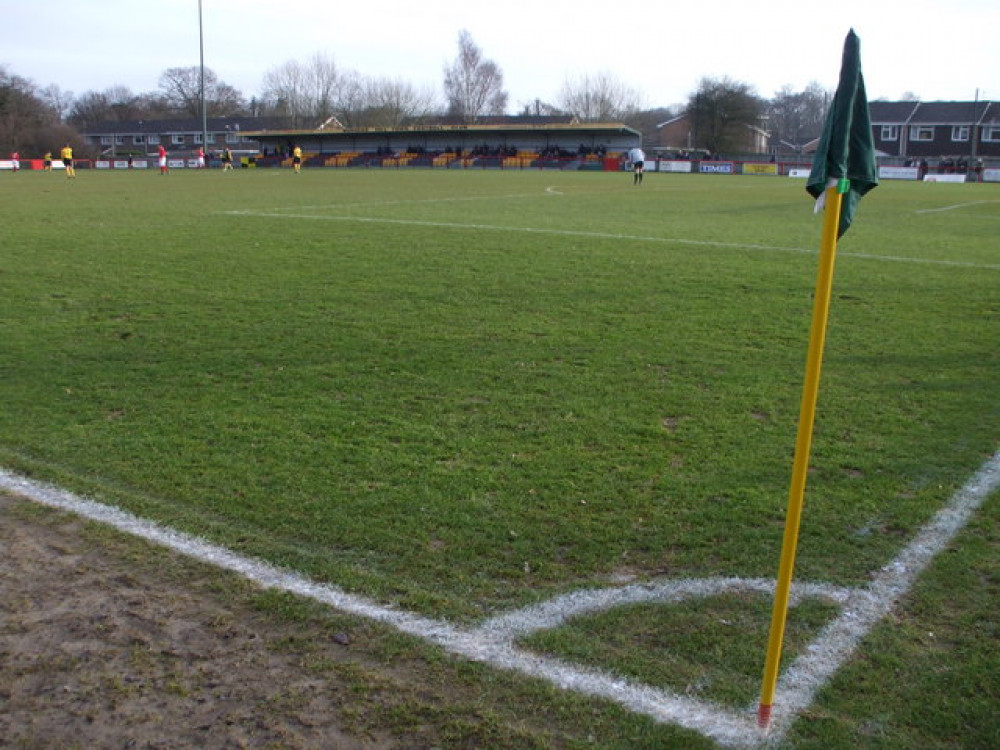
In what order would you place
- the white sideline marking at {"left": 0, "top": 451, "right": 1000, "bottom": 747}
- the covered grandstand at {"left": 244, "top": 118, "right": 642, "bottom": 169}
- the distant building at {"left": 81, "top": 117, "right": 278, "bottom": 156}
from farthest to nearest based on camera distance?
the distant building at {"left": 81, "top": 117, "right": 278, "bottom": 156} < the covered grandstand at {"left": 244, "top": 118, "right": 642, "bottom": 169} < the white sideline marking at {"left": 0, "top": 451, "right": 1000, "bottom": 747}

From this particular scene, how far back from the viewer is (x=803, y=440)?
2752 mm

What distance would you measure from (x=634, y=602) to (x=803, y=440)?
1157 mm

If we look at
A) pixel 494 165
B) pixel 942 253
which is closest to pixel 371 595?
pixel 942 253

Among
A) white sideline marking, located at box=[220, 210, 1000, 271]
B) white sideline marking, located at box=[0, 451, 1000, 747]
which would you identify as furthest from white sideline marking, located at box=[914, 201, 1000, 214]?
white sideline marking, located at box=[0, 451, 1000, 747]

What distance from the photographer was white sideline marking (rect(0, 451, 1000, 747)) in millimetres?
2863

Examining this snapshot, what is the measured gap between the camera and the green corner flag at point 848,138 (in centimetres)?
259

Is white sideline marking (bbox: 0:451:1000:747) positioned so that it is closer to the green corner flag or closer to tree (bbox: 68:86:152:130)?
the green corner flag

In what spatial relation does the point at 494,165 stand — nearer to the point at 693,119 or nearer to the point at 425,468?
the point at 693,119

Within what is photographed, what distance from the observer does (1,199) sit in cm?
2533

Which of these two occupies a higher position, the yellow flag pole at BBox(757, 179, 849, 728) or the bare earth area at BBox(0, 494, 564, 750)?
the yellow flag pole at BBox(757, 179, 849, 728)

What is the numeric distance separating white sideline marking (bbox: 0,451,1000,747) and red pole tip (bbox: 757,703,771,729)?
0.08 feet

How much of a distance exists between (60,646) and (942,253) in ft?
49.0

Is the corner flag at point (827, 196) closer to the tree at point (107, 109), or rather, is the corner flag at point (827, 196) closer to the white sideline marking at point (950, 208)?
the white sideline marking at point (950, 208)

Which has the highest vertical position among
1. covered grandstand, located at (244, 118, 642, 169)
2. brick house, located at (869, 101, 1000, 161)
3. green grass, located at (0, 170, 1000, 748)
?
brick house, located at (869, 101, 1000, 161)
